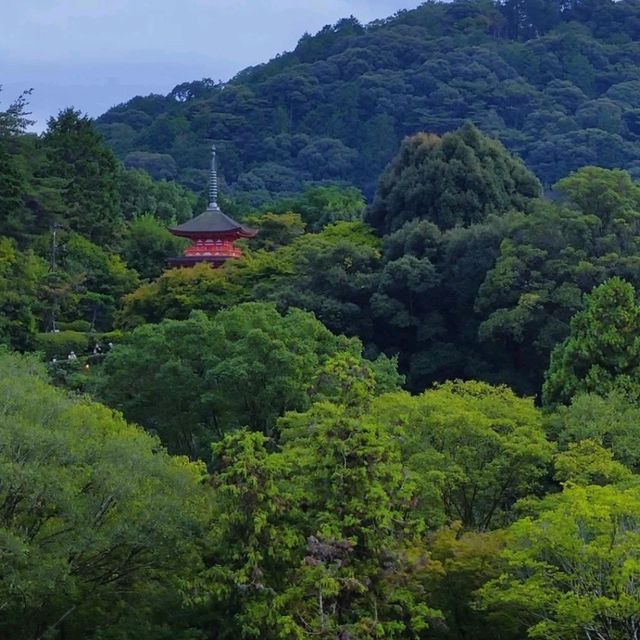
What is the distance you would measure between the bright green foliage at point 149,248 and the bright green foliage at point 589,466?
27.7 metres

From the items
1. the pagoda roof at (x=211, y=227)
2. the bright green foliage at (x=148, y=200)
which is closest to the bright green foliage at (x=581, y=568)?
the pagoda roof at (x=211, y=227)

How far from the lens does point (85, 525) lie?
53.8 feet

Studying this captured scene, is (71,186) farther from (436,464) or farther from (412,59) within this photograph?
(412,59)

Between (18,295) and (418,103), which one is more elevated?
(418,103)

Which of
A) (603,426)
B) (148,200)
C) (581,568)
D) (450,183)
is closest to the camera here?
(581,568)

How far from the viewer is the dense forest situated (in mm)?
16000

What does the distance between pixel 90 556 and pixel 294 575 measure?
2.73m

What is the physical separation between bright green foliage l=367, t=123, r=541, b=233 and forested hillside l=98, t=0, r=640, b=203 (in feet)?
173

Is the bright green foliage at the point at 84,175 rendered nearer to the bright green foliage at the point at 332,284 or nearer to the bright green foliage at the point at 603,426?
the bright green foliage at the point at 332,284

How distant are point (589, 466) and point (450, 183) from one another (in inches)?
722

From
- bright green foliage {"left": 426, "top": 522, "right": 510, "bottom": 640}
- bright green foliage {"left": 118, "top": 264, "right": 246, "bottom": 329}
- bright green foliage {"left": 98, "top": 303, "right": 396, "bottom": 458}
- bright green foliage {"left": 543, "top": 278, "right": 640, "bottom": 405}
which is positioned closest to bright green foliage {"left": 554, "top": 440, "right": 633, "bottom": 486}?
bright green foliage {"left": 426, "top": 522, "right": 510, "bottom": 640}

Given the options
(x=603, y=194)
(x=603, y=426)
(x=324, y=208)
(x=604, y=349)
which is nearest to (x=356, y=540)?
(x=603, y=426)

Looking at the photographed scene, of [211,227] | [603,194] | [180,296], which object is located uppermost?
[603,194]

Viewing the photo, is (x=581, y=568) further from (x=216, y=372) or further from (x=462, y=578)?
(x=216, y=372)
